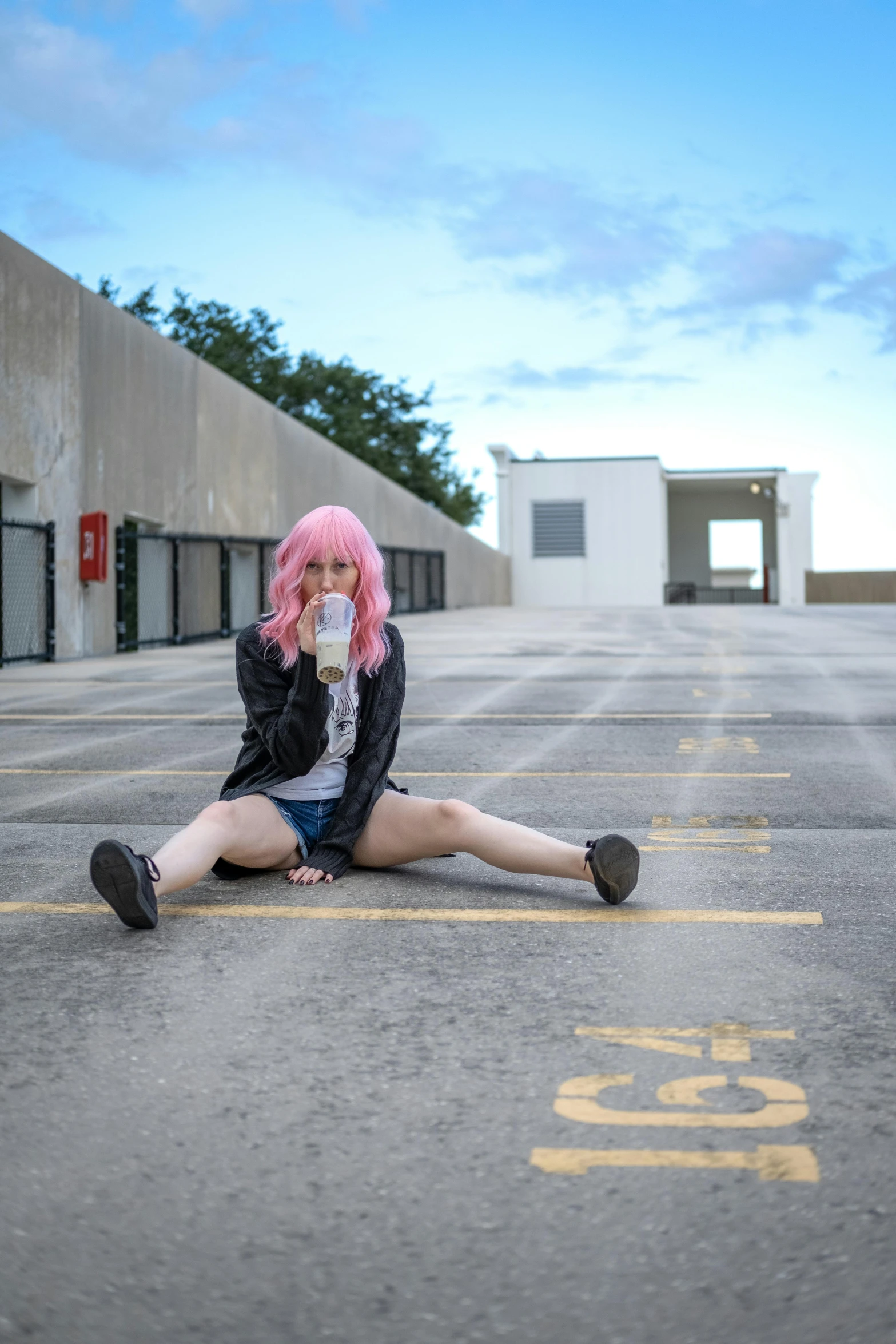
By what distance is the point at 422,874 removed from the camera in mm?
4504

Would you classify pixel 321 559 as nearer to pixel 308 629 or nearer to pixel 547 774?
pixel 308 629

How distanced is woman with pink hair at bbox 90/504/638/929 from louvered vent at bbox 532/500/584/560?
4444 centimetres

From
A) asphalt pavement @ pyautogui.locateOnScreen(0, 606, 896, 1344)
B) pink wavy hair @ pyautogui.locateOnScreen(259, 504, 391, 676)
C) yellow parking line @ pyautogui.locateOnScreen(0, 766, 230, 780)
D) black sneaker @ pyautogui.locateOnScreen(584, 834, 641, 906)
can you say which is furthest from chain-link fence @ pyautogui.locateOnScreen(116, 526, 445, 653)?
black sneaker @ pyautogui.locateOnScreen(584, 834, 641, 906)

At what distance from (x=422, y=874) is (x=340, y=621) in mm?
1204

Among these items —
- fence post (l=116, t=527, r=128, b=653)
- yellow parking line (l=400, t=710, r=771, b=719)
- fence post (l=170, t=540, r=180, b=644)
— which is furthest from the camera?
fence post (l=170, t=540, r=180, b=644)

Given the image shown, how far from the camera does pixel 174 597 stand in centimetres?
2069

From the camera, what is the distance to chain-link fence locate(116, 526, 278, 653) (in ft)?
64.1

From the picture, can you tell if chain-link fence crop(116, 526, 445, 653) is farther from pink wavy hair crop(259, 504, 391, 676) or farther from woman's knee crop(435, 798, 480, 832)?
woman's knee crop(435, 798, 480, 832)

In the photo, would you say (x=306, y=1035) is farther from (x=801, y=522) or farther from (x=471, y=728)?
(x=801, y=522)

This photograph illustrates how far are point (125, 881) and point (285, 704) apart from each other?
756 mm

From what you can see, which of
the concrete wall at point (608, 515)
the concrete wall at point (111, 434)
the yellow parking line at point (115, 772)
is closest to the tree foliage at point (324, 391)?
the concrete wall at point (608, 515)

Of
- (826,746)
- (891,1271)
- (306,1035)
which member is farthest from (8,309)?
(891,1271)

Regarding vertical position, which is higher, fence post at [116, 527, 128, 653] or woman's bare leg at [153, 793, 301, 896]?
fence post at [116, 527, 128, 653]

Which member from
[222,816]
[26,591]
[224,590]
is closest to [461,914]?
[222,816]
